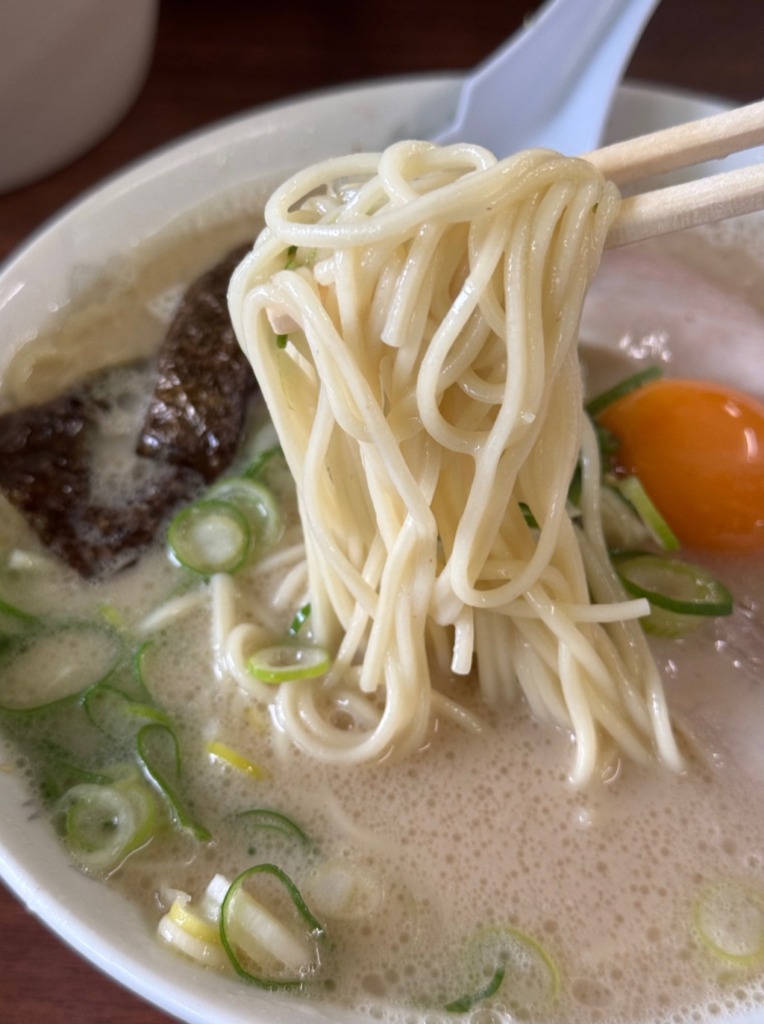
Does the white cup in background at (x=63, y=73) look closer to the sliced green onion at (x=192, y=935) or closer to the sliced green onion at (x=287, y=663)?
the sliced green onion at (x=287, y=663)

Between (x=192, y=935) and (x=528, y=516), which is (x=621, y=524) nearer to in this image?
(x=528, y=516)

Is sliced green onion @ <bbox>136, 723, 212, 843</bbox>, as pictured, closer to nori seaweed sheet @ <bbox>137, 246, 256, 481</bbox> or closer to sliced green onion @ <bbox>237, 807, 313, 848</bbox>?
sliced green onion @ <bbox>237, 807, 313, 848</bbox>

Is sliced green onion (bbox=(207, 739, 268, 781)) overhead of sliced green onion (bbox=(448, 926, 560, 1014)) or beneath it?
overhead

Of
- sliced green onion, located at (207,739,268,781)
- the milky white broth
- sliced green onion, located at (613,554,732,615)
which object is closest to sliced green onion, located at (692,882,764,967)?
the milky white broth

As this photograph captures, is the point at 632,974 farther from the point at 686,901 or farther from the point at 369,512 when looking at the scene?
the point at 369,512

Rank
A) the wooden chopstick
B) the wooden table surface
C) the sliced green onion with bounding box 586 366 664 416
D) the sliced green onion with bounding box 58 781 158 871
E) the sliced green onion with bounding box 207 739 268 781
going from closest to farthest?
the wooden chopstick, the sliced green onion with bounding box 58 781 158 871, the sliced green onion with bounding box 207 739 268 781, the sliced green onion with bounding box 586 366 664 416, the wooden table surface

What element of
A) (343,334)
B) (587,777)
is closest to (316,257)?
(343,334)

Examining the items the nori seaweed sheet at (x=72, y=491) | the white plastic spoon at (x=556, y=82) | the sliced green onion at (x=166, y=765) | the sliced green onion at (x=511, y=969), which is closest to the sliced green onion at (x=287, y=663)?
the sliced green onion at (x=166, y=765)

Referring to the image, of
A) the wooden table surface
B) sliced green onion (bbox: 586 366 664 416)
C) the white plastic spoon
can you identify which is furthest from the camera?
the wooden table surface
